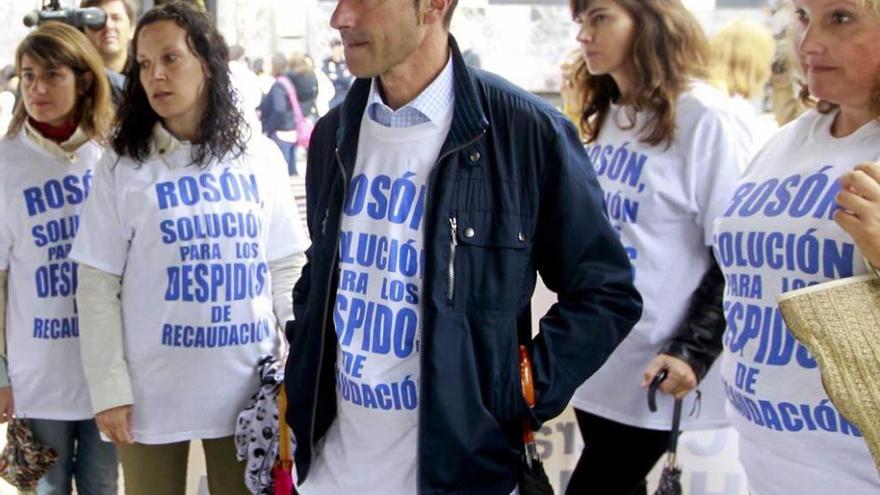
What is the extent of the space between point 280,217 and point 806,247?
1.38 metres

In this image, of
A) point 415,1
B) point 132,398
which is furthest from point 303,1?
point 415,1

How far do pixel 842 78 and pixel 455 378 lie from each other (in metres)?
0.81

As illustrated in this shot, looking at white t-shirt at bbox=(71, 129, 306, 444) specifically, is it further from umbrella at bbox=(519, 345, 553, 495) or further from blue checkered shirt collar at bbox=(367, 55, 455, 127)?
umbrella at bbox=(519, 345, 553, 495)

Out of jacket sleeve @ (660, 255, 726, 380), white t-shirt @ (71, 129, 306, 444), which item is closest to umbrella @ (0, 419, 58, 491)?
white t-shirt @ (71, 129, 306, 444)

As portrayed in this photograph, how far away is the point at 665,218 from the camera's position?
8.39 feet

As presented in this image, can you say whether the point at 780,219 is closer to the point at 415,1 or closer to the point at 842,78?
the point at 842,78

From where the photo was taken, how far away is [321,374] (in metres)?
1.86

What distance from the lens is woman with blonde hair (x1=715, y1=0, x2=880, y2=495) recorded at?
1.64 m

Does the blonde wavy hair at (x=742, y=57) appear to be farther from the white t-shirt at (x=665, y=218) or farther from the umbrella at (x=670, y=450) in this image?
the umbrella at (x=670, y=450)

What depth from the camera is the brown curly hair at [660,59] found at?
2588 mm

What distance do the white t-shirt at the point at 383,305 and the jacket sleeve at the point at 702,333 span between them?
935 millimetres

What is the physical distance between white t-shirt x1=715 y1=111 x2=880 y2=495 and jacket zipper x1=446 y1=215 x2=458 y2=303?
0.54m

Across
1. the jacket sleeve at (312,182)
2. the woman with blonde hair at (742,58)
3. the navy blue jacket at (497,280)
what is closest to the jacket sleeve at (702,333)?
the navy blue jacket at (497,280)

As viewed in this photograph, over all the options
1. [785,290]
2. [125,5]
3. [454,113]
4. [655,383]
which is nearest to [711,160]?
[655,383]
